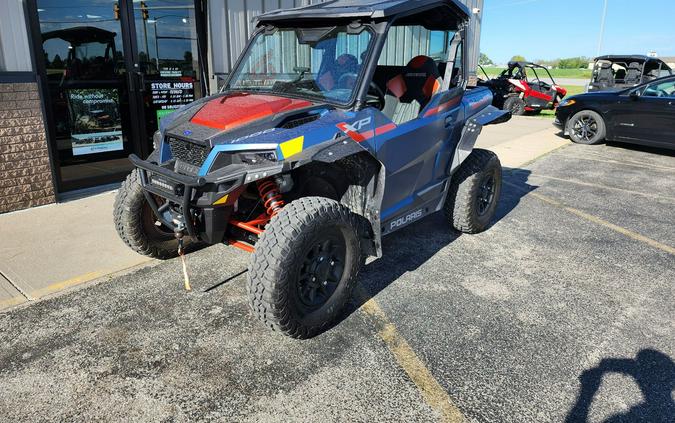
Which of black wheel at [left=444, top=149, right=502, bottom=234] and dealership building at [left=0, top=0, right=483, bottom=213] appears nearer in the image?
black wheel at [left=444, top=149, right=502, bottom=234]

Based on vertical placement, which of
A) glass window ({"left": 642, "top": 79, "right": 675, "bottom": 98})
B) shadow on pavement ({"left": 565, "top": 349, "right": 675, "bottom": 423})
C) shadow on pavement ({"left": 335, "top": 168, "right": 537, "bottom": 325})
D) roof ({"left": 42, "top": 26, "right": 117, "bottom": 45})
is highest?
roof ({"left": 42, "top": 26, "right": 117, "bottom": 45})

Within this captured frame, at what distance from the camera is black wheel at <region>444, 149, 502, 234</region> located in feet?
16.3

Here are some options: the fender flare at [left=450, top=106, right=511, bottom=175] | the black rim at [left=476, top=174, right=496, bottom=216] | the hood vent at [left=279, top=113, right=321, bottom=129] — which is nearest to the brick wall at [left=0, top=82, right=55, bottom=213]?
the hood vent at [left=279, top=113, right=321, bottom=129]

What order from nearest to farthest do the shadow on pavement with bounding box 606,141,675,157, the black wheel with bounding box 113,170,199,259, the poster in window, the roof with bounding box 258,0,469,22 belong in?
the roof with bounding box 258,0,469,22, the black wheel with bounding box 113,170,199,259, the poster in window, the shadow on pavement with bounding box 606,141,675,157

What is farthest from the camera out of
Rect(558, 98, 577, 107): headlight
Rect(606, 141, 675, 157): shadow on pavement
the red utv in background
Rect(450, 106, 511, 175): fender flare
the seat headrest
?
the red utv in background

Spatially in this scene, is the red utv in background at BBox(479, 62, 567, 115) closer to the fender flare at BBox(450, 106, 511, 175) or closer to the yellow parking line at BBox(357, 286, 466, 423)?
the fender flare at BBox(450, 106, 511, 175)

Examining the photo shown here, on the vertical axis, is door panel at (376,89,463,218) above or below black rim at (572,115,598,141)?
above

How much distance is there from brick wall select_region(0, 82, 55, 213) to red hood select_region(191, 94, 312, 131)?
320cm

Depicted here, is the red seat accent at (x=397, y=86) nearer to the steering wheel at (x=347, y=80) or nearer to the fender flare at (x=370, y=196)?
the steering wheel at (x=347, y=80)

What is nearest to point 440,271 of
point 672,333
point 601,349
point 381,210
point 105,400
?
point 381,210

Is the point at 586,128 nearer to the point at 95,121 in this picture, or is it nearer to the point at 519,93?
the point at 519,93

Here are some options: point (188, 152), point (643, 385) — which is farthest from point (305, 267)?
point (643, 385)

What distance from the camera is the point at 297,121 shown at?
3361 mm

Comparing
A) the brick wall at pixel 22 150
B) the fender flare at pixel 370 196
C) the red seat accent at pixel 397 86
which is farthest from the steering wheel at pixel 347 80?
the brick wall at pixel 22 150
